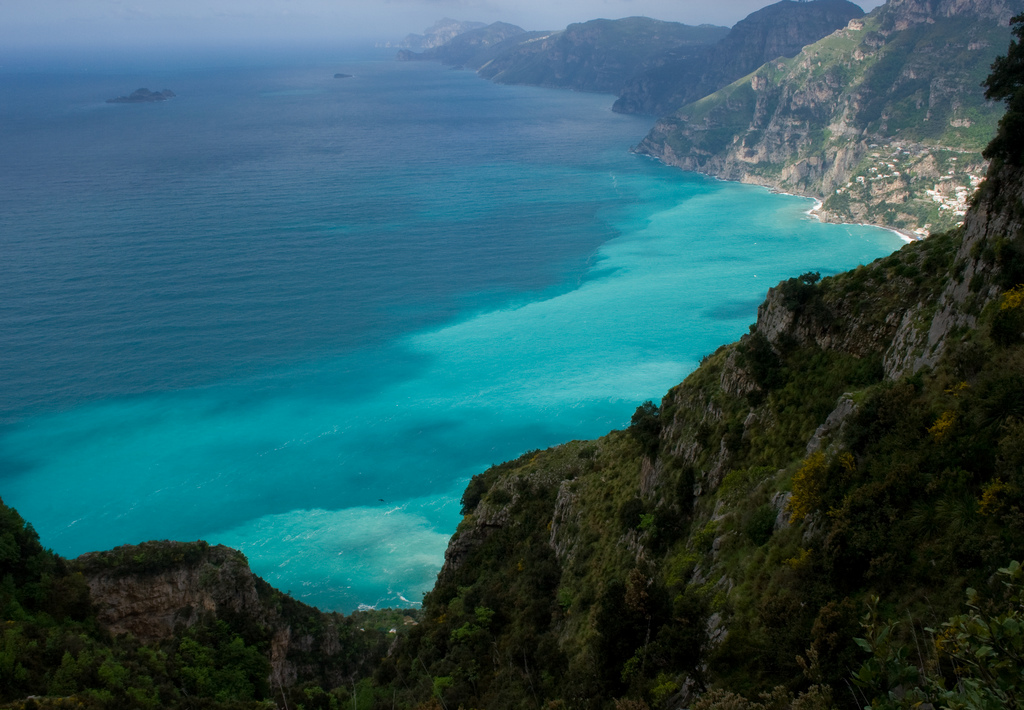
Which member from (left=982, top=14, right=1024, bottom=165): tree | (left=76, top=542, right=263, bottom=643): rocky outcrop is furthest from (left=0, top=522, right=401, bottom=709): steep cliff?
(left=982, top=14, right=1024, bottom=165): tree

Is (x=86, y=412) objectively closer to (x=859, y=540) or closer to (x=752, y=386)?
(x=752, y=386)

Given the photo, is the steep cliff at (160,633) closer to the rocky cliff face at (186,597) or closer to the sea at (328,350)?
the rocky cliff face at (186,597)

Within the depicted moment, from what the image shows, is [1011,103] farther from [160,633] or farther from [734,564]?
[160,633]

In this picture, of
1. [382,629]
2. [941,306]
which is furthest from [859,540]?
[382,629]

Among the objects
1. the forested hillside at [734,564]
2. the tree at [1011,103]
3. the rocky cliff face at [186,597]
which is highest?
the tree at [1011,103]

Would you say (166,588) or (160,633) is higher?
(166,588)

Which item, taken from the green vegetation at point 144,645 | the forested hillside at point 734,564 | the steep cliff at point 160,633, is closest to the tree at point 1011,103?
the forested hillside at point 734,564

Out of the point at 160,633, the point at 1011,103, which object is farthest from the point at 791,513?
the point at 160,633

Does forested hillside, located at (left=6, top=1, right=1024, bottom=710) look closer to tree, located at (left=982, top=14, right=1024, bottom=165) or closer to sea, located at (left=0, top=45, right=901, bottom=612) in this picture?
tree, located at (left=982, top=14, right=1024, bottom=165)
